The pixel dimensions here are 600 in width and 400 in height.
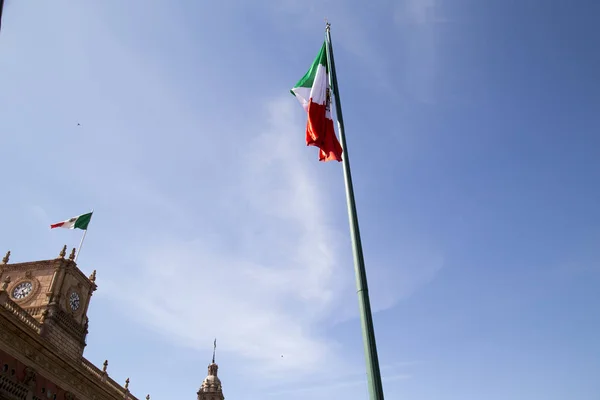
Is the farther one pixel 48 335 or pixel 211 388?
pixel 211 388

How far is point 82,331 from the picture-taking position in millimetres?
37188

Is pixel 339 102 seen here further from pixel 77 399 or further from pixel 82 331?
pixel 82 331

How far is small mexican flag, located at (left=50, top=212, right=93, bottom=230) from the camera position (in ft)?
120

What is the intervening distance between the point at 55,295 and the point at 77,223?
5898 mm

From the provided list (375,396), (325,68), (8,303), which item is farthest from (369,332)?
(8,303)

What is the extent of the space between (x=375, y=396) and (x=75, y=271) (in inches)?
1412

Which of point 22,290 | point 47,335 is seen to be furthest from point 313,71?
point 22,290

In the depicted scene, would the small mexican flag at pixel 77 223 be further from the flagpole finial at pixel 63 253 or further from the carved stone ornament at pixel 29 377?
the carved stone ornament at pixel 29 377

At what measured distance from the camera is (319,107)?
13.1 m

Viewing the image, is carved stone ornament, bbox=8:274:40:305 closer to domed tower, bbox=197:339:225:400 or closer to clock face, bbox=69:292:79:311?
clock face, bbox=69:292:79:311

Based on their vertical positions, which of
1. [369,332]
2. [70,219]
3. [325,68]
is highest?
[70,219]

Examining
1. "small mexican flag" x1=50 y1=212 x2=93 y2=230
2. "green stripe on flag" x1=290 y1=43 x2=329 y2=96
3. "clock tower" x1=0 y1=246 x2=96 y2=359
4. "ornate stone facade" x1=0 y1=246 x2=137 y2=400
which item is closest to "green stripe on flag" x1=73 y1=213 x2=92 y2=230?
"small mexican flag" x1=50 y1=212 x2=93 y2=230

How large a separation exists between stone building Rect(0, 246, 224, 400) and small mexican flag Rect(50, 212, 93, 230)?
7.08 ft

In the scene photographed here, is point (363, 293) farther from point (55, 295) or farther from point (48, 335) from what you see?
point (55, 295)
